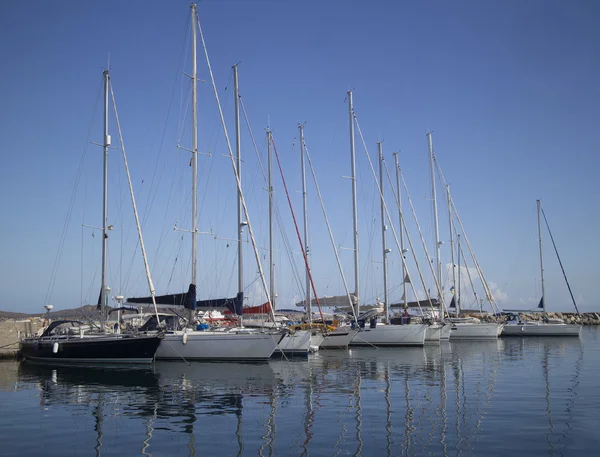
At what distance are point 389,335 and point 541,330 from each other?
887 inches

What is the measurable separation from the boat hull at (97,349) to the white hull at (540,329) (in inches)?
1608

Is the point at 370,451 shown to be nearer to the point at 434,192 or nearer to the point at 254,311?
the point at 254,311

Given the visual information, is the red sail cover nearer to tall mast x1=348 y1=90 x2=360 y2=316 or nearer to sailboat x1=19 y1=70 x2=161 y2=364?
tall mast x1=348 y1=90 x2=360 y2=316

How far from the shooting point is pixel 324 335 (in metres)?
41.9

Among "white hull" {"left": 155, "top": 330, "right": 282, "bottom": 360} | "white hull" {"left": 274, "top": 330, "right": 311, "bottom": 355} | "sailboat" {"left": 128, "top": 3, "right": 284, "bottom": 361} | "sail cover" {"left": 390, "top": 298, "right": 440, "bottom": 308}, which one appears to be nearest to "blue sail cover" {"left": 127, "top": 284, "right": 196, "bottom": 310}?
"sailboat" {"left": 128, "top": 3, "right": 284, "bottom": 361}

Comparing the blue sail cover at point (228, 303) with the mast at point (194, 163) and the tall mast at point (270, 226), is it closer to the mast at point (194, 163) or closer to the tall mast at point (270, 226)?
the mast at point (194, 163)

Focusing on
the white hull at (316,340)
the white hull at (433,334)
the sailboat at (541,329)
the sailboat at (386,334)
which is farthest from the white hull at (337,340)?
the sailboat at (541,329)

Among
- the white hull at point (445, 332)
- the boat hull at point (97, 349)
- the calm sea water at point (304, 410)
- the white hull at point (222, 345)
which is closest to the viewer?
the calm sea water at point (304, 410)

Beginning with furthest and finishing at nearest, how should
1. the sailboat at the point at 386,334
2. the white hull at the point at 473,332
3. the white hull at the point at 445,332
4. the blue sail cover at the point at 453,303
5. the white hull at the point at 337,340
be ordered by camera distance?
the blue sail cover at the point at 453,303 < the white hull at the point at 473,332 < the white hull at the point at 445,332 < the sailboat at the point at 386,334 < the white hull at the point at 337,340

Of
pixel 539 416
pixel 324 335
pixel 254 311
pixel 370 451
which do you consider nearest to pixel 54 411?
pixel 370 451

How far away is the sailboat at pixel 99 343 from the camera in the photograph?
31734 millimetres

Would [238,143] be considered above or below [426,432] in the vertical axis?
above

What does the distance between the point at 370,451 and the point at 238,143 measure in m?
29.9

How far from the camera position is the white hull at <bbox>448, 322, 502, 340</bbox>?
5347 centimetres
